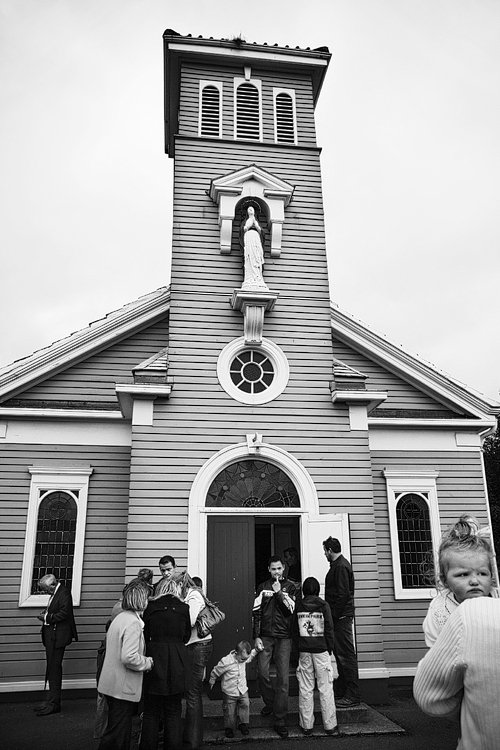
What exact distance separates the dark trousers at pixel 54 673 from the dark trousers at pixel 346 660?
12.7 ft

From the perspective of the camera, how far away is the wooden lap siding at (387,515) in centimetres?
1070

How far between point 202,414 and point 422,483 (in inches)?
182

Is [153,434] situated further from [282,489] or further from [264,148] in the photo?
[264,148]

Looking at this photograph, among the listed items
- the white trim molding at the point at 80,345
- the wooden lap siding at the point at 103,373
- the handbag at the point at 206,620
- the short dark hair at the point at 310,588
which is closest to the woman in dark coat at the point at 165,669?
the handbag at the point at 206,620

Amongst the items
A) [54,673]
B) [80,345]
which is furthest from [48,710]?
[80,345]

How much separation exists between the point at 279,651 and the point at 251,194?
7.33 meters

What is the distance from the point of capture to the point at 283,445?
383 inches

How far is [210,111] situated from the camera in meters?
11.7

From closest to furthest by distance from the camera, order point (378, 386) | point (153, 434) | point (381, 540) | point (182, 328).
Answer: point (153, 434), point (182, 328), point (381, 540), point (378, 386)

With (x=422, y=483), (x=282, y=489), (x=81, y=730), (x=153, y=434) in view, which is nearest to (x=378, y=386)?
(x=422, y=483)

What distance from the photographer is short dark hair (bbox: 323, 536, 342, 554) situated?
27.3 ft

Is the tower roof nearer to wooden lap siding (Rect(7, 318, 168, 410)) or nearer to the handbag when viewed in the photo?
wooden lap siding (Rect(7, 318, 168, 410))

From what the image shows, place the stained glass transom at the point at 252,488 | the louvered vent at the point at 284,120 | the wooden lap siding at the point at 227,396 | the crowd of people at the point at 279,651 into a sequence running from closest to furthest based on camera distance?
the crowd of people at the point at 279,651, the wooden lap siding at the point at 227,396, the stained glass transom at the point at 252,488, the louvered vent at the point at 284,120

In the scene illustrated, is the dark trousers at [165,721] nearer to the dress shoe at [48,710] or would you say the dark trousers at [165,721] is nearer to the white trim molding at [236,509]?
the white trim molding at [236,509]
